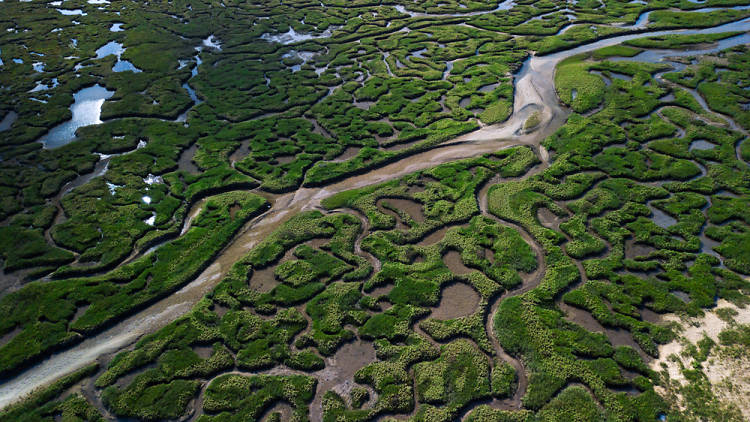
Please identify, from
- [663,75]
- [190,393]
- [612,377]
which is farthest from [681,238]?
[190,393]

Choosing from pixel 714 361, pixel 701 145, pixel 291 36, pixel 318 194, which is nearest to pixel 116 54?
pixel 291 36

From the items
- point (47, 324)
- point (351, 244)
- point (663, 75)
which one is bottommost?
point (47, 324)

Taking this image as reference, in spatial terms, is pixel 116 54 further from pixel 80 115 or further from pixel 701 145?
pixel 701 145

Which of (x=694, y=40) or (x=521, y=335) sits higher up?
(x=694, y=40)

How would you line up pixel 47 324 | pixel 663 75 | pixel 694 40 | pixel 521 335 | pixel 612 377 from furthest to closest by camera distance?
pixel 694 40 < pixel 663 75 < pixel 47 324 < pixel 521 335 < pixel 612 377

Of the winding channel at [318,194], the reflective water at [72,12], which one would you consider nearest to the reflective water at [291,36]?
the winding channel at [318,194]

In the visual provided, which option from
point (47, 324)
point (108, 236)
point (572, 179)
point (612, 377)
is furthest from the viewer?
point (572, 179)

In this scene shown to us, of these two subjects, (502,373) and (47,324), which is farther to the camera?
(47,324)

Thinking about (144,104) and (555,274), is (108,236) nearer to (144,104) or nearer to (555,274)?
(144,104)
